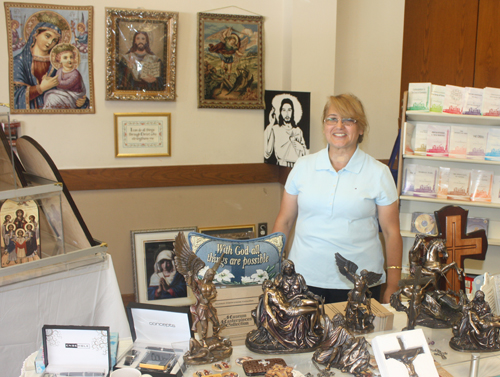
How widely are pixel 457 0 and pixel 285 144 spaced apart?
205 centimetres

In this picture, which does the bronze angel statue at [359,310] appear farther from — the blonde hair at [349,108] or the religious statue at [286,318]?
the blonde hair at [349,108]

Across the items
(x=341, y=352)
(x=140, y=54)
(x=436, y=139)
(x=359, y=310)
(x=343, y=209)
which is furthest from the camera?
(x=140, y=54)

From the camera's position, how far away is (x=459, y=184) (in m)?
3.08

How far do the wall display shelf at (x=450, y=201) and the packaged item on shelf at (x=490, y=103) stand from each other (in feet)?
0.16

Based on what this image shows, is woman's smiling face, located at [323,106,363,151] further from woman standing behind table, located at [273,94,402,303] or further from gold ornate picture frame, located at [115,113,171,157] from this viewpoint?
gold ornate picture frame, located at [115,113,171,157]

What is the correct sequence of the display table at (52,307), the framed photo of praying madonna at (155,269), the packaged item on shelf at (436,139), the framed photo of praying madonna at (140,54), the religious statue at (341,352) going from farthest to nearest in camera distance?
the framed photo of praying madonna at (155,269)
the framed photo of praying madonna at (140,54)
the packaged item on shelf at (436,139)
the display table at (52,307)
the religious statue at (341,352)

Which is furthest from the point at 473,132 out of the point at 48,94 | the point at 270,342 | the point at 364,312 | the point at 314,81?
the point at 48,94

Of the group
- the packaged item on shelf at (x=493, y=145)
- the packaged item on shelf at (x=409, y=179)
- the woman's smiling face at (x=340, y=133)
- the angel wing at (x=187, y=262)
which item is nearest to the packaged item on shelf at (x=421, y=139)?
the packaged item on shelf at (x=409, y=179)

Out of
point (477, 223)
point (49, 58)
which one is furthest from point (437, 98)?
point (49, 58)

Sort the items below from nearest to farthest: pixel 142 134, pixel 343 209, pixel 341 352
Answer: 1. pixel 341 352
2. pixel 343 209
3. pixel 142 134

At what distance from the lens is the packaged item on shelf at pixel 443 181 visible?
10.1 feet

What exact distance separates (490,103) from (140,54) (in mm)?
2451

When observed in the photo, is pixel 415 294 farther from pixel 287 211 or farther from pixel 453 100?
pixel 453 100

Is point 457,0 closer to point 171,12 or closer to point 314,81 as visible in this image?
point 314,81
